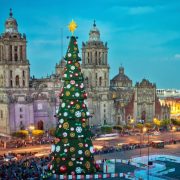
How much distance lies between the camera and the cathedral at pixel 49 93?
3071 inches

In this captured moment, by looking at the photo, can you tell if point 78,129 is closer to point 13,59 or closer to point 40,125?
point 13,59

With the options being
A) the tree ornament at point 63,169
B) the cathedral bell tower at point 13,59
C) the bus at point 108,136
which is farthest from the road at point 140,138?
the tree ornament at point 63,169

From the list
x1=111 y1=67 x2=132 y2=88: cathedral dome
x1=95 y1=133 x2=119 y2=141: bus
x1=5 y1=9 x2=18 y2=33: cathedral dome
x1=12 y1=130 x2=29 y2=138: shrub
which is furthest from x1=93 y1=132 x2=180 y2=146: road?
x1=111 y1=67 x2=132 y2=88: cathedral dome

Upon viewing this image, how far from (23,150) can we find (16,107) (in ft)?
51.9

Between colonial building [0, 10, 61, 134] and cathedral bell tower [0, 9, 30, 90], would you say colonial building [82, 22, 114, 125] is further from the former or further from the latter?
cathedral bell tower [0, 9, 30, 90]

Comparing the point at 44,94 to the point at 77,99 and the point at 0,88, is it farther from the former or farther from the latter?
the point at 77,99

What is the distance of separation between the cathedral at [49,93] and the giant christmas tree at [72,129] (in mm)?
39782

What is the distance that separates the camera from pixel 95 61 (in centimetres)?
9019

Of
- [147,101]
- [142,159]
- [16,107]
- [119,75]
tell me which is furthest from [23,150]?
[119,75]

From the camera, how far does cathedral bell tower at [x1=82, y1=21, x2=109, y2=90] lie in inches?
3535

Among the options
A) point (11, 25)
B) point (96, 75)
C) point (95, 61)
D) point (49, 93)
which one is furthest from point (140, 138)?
point (11, 25)

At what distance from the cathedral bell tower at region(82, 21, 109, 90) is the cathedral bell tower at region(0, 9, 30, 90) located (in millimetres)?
16513

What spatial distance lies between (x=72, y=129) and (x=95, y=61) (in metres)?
51.6

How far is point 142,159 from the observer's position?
53500mm
